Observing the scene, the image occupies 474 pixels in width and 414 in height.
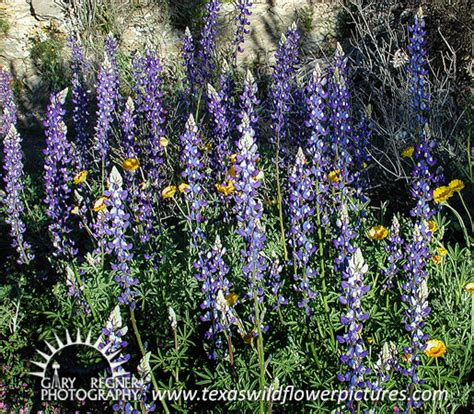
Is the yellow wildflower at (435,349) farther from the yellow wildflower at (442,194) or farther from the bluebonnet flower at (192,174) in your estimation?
the bluebonnet flower at (192,174)

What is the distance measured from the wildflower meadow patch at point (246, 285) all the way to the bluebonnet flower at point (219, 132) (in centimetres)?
2

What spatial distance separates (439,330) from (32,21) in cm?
842

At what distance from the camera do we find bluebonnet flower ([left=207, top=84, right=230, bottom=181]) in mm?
3875

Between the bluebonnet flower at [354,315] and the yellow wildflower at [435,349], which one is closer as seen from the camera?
the bluebonnet flower at [354,315]

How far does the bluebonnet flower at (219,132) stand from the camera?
388cm

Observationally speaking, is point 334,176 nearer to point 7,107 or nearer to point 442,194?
point 442,194

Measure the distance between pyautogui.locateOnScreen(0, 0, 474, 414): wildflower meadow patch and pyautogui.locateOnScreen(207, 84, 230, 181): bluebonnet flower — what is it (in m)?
0.02

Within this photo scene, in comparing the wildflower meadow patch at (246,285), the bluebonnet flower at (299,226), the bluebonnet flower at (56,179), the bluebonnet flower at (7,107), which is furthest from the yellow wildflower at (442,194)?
the bluebonnet flower at (7,107)

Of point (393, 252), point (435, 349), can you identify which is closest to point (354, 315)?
point (435, 349)

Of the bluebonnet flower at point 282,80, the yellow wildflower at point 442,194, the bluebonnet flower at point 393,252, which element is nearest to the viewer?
the bluebonnet flower at point 393,252

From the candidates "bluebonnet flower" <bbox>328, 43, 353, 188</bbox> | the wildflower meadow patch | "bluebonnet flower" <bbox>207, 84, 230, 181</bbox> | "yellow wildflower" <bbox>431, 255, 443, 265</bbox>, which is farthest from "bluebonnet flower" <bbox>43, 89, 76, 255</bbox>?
"yellow wildflower" <bbox>431, 255, 443, 265</bbox>

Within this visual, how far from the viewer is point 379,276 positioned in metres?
3.68

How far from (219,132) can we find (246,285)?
1131 millimetres

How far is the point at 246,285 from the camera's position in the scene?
3.42 metres
